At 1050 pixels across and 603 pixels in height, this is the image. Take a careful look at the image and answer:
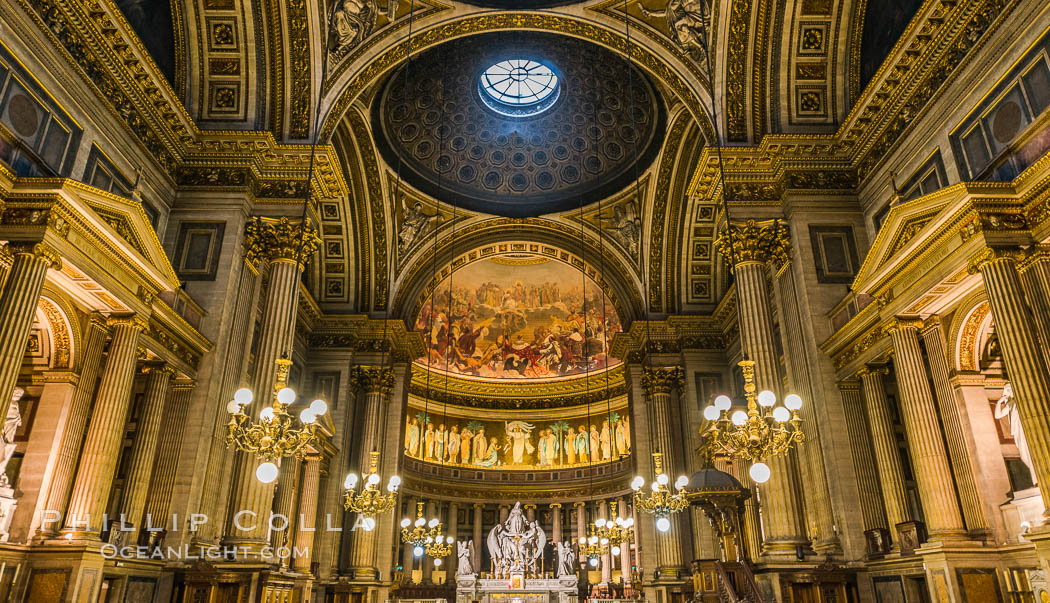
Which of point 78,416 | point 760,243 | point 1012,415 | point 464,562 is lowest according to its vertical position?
point 464,562

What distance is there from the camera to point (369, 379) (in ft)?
68.7

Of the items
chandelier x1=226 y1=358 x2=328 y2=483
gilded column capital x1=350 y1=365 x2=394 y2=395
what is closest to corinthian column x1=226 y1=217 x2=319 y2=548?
chandelier x1=226 y1=358 x2=328 y2=483

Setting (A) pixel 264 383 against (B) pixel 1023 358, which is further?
(A) pixel 264 383

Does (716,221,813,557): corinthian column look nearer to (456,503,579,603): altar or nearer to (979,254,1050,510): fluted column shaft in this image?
(979,254,1050,510): fluted column shaft

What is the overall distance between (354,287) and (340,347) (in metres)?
→ 1.92

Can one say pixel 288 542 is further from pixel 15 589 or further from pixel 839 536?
pixel 839 536

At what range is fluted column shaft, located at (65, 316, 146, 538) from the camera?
9.26m

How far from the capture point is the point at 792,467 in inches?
487

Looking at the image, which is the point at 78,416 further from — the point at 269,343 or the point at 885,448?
the point at 885,448

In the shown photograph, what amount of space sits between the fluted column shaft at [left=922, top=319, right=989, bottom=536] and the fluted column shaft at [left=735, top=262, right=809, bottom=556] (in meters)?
2.39

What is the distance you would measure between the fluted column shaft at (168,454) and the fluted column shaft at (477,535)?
18541 mm

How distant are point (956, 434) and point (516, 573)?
17229mm

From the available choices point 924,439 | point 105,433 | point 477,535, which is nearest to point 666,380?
point 924,439

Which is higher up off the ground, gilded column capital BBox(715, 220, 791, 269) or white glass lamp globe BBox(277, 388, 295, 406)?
gilded column capital BBox(715, 220, 791, 269)
